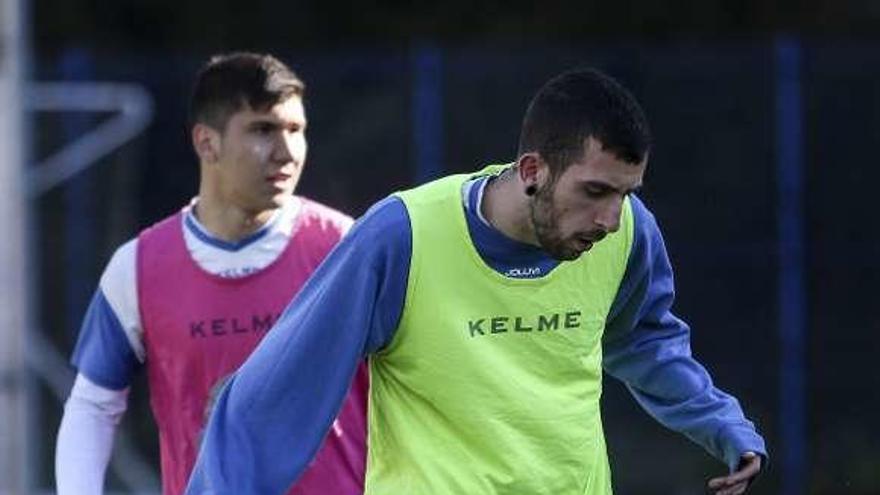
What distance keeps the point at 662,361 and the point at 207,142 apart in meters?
1.78

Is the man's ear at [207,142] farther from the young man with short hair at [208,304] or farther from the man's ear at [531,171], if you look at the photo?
the man's ear at [531,171]

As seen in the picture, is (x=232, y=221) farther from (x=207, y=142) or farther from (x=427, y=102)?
(x=427, y=102)

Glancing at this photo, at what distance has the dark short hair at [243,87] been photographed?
6.46m

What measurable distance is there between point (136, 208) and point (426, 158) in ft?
4.75

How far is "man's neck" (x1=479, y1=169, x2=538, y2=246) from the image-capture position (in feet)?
15.7

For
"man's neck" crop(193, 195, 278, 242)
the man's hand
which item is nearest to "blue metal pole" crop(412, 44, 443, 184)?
"man's neck" crop(193, 195, 278, 242)

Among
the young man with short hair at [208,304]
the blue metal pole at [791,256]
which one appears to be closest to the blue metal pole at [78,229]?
the blue metal pole at [791,256]

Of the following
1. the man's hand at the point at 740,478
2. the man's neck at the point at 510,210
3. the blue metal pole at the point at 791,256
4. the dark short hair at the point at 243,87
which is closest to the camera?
the man's neck at the point at 510,210

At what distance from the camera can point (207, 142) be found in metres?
6.55

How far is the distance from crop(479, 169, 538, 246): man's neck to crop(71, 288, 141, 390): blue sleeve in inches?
61.5

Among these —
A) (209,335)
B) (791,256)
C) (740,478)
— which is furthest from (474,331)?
(791,256)

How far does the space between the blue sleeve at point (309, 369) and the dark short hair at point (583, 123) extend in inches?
12.3

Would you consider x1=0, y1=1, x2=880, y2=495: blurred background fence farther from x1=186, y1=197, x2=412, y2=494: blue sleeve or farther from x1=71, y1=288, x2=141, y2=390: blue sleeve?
x1=186, y1=197, x2=412, y2=494: blue sleeve

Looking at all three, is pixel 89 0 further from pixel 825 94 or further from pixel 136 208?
pixel 825 94
